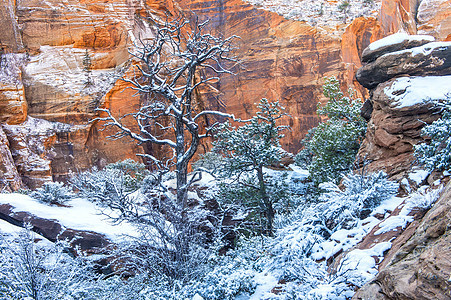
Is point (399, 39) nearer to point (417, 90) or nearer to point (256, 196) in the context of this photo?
point (417, 90)

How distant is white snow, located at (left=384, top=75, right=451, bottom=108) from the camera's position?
6660mm

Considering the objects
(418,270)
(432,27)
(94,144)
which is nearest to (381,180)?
(418,270)

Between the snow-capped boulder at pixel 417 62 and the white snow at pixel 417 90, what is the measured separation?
0.93 feet

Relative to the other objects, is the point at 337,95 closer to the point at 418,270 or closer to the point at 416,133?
the point at 416,133

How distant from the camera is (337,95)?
43.2 ft

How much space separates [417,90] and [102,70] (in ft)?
72.9

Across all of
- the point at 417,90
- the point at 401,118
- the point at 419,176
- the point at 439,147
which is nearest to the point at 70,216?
the point at 419,176

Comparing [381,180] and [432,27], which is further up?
[432,27]

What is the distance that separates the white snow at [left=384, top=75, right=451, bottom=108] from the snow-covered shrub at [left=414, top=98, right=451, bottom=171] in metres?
0.83

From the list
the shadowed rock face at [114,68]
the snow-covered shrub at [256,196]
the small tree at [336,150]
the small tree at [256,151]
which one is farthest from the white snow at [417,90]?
the shadowed rock face at [114,68]

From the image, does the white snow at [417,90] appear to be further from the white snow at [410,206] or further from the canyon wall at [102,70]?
the canyon wall at [102,70]

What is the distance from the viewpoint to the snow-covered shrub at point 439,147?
478 cm

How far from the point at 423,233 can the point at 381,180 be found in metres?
2.43

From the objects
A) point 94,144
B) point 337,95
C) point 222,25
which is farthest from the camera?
point 222,25
